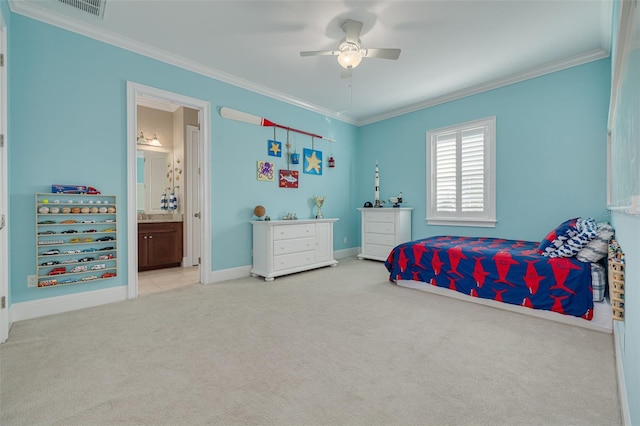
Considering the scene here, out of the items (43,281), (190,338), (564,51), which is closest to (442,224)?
(564,51)

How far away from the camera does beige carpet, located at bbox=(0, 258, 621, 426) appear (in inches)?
54.6

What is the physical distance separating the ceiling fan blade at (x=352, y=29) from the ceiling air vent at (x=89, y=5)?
2159 millimetres

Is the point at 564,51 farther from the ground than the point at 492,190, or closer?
farther from the ground

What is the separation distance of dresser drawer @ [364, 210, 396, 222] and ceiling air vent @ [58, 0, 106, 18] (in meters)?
4.32

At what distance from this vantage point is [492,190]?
4.14 metres

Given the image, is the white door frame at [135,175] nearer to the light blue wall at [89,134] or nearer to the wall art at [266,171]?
the light blue wall at [89,134]

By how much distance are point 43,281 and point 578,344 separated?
14.6 ft

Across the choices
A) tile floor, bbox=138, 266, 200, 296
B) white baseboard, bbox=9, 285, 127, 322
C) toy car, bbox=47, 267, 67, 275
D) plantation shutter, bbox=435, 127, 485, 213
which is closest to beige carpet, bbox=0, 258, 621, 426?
white baseboard, bbox=9, 285, 127, 322

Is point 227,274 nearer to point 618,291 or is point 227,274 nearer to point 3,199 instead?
point 3,199

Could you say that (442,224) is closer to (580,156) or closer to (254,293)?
(580,156)

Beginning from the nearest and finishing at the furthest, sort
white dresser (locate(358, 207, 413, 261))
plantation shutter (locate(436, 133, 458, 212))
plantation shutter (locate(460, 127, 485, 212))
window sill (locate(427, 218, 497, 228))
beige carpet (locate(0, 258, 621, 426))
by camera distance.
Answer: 1. beige carpet (locate(0, 258, 621, 426))
2. window sill (locate(427, 218, 497, 228))
3. plantation shutter (locate(460, 127, 485, 212))
4. plantation shutter (locate(436, 133, 458, 212))
5. white dresser (locate(358, 207, 413, 261))

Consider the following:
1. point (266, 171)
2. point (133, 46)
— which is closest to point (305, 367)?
point (266, 171)

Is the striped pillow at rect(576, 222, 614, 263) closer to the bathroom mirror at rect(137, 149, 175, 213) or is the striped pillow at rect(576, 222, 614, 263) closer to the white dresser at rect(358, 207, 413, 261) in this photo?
the white dresser at rect(358, 207, 413, 261)

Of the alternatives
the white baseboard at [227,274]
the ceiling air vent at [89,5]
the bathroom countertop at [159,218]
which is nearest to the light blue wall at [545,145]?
the white baseboard at [227,274]
